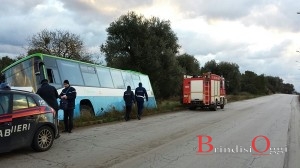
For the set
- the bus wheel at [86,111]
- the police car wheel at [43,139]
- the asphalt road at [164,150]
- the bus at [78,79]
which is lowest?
the asphalt road at [164,150]

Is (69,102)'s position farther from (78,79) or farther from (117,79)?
(117,79)

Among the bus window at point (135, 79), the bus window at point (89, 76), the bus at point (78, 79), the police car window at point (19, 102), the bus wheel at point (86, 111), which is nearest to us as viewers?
the police car window at point (19, 102)

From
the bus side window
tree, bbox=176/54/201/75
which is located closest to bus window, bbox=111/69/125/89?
the bus side window

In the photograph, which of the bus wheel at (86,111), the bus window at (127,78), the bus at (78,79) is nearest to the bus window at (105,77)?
the bus at (78,79)

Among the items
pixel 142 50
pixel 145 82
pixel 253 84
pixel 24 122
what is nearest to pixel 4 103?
pixel 24 122

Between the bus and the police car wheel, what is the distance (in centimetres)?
547

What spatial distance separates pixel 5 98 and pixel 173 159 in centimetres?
404

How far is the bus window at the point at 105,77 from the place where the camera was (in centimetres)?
1902

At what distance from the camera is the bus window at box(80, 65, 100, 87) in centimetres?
1758

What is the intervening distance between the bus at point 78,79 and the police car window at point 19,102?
5.74 meters

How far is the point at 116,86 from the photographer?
2059cm

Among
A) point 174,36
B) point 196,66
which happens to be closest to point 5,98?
point 174,36

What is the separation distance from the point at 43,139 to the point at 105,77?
34.1 ft

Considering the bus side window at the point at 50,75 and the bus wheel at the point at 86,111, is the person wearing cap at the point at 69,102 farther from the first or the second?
the bus wheel at the point at 86,111
